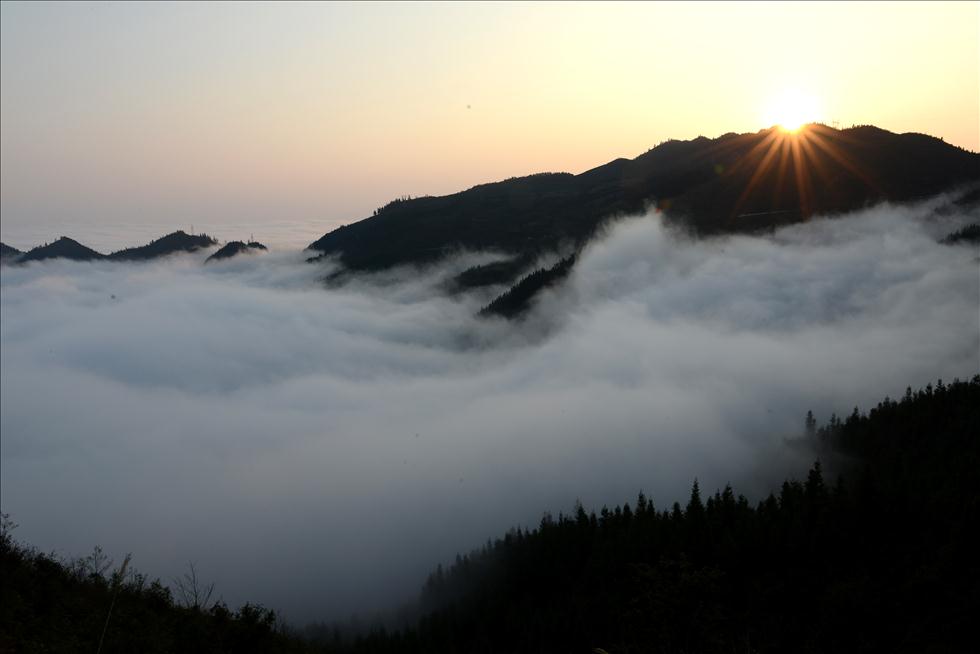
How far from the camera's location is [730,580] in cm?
15975

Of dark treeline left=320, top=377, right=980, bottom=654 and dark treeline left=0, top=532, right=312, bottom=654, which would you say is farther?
dark treeline left=320, top=377, right=980, bottom=654

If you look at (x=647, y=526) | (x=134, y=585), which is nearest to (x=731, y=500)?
(x=647, y=526)

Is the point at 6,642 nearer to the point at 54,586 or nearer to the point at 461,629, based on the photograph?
the point at 54,586

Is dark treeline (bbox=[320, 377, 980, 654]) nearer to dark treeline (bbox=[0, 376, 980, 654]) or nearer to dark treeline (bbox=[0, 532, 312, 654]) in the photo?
dark treeline (bbox=[0, 376, 980, 654])

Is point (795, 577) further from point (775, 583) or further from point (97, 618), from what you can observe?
point (97, 618)

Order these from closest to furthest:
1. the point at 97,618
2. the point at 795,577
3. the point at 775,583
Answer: the point at 97,618
the point at 775,583
the point at 795,577

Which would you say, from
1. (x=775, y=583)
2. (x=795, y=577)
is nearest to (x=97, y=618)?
(x=775, y=583)

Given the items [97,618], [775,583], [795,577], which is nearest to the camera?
[97,618]

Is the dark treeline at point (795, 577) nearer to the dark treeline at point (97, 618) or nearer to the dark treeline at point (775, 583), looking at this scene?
the dark treeline at point (775, 583)

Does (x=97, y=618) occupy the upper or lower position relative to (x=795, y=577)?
upper

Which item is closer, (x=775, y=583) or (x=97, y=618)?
(x=97, y=618)

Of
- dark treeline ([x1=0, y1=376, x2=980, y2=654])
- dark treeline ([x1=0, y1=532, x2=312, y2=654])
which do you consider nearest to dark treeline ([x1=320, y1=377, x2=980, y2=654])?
dark treeline ([x1=0, y1=376, x2=980, y2=654])

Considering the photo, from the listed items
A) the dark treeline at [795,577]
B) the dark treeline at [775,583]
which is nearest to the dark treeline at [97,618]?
the dark treeline at [775,583]

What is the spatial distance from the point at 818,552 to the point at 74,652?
166m
